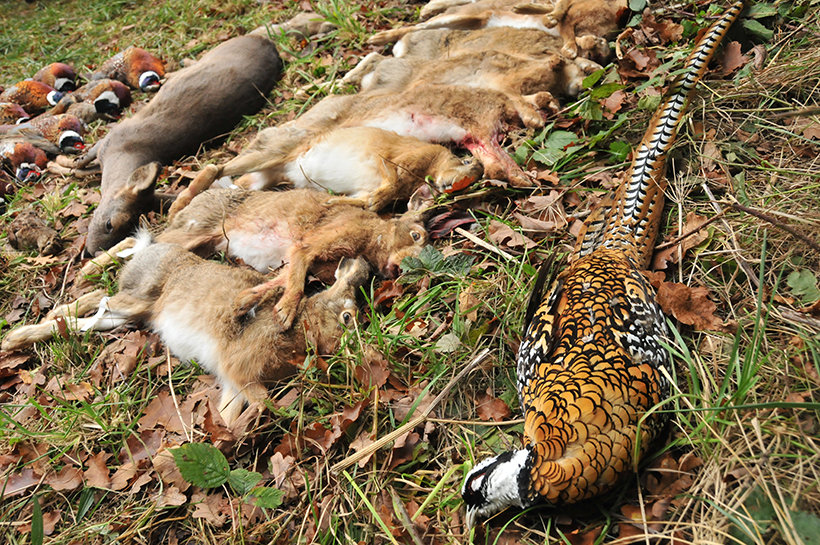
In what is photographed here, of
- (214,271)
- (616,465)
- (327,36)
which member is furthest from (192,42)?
(616,465)

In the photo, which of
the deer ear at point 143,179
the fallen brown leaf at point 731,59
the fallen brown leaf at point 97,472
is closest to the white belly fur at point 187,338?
the fallen brown leaf at point 97,472

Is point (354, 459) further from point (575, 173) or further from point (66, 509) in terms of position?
point (575, 173)

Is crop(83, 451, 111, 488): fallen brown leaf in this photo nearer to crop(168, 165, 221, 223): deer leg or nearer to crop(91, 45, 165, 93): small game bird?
crop(168, 165, 221, 223): deer leg

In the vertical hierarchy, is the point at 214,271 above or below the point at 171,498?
above

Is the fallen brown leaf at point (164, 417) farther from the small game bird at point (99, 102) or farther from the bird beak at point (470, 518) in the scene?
the small game bird at point (99, 102)

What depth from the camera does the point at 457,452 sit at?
2781 mm

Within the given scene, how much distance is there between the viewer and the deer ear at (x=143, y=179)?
4562mm

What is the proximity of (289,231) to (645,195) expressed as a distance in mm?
2528

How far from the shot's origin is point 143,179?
461cm

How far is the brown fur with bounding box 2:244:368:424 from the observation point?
3309mm

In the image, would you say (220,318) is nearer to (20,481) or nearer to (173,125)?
(20,481)

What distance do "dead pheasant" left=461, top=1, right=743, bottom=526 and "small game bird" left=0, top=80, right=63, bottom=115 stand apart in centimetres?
690

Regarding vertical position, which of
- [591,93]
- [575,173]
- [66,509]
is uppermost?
[591,93]

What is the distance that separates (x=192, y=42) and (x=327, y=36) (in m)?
2.15
